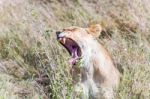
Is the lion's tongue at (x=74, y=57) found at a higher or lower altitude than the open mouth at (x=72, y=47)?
lower

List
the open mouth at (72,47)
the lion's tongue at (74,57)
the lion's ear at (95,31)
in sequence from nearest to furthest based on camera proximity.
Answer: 1. the lion's tongue at (74,57)
2. the open mouth at (72,47)
3. the lion's ear at (95,31)

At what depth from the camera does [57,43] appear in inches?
290

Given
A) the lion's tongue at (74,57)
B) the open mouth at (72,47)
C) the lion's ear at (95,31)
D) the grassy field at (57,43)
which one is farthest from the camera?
the lion's ear at (95,31)

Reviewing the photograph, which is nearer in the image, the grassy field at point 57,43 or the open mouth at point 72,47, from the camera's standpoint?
the grassy field at point 57,43

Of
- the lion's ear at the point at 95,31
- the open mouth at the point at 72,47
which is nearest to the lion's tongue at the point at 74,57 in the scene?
the open mouth at the point at 72,47

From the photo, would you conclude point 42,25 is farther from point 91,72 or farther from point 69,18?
point 91,72

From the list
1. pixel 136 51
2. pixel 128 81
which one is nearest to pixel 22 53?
pixel 136 51

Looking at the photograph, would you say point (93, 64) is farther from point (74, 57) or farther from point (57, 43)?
point (57, 43)

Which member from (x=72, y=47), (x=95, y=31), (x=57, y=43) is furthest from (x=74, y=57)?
(x=57, y=43)

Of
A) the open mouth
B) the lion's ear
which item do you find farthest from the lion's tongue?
the lion's ear

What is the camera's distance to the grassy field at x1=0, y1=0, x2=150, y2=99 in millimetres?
5863

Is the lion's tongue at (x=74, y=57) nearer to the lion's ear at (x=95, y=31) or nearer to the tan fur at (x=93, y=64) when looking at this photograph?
the tan fur at (x=93, y=64)

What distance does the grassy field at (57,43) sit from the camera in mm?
5863

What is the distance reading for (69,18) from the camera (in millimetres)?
8461
